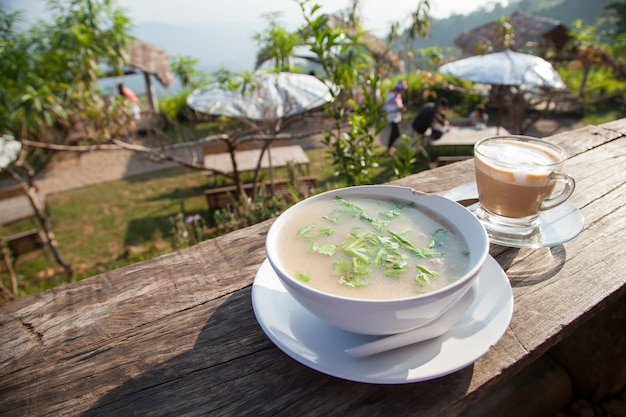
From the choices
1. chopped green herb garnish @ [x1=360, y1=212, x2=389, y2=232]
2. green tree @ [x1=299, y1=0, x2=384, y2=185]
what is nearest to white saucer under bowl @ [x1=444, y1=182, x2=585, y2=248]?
chopped green herb garnish @ [x1=360, y1=212, x2=389, y2=232]

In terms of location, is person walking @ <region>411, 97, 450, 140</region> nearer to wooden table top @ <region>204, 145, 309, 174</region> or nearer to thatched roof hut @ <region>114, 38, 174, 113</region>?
wooden table top @ <region>204, 145, 309, 174</region>

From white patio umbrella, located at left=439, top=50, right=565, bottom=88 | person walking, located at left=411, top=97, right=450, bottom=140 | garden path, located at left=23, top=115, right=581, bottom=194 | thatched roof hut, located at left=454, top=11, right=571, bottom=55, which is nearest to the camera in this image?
white patio umbrella, located at left=439, top=50, right=565, bottom=88

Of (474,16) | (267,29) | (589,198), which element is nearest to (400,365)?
(589,198)

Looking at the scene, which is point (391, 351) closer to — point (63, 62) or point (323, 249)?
point (323, 249)

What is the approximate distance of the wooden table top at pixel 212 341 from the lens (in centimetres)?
66

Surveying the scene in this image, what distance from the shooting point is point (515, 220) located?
1.08 metres

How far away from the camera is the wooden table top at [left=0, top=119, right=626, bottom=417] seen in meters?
0.66

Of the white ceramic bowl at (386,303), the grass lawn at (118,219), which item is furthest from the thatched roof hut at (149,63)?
the white ceramic bowl at (386,303)

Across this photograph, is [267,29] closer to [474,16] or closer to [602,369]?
[602,369]

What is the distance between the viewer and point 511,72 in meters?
6.96

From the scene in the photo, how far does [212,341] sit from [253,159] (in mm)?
6648

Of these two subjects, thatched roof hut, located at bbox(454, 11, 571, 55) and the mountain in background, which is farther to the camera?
thatched roof hut, located at bbox(454, 11, 571, 55)

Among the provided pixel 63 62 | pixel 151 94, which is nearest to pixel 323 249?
pixel 63 62

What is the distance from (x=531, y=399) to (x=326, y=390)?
1609 millimetres
